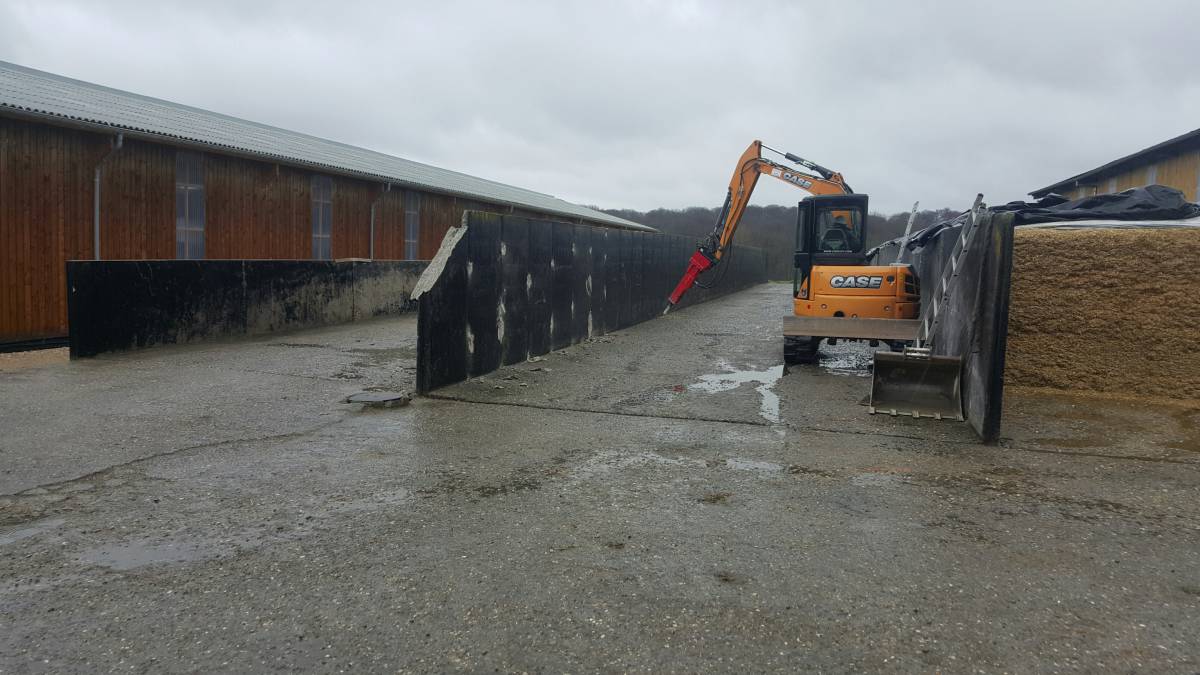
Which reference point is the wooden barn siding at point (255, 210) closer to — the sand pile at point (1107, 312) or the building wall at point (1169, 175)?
the sand pile at point (1107, 312)

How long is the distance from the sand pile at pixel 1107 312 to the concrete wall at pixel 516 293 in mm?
6071

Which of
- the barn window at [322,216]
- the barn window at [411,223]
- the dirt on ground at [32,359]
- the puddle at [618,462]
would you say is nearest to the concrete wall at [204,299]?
Answer: the dirt on ground at [32,359]

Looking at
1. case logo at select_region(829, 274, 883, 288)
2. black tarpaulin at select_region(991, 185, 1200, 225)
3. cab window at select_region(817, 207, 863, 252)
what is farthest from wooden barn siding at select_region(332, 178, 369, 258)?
black tarpaulin at select_region(991, 185, 1200, 225)

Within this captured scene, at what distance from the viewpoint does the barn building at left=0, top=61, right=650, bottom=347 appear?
13672 millimetres

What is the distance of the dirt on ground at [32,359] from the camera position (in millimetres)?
10139

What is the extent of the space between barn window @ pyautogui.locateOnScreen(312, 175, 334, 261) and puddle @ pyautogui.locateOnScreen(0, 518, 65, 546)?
1641 centimetres

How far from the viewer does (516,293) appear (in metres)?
11.4

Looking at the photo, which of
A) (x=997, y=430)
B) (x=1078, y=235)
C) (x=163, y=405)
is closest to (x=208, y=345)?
(x=163, y=405)

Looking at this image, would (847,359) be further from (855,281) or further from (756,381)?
(756,381)

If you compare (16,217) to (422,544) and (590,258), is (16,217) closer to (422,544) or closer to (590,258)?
(590,258)

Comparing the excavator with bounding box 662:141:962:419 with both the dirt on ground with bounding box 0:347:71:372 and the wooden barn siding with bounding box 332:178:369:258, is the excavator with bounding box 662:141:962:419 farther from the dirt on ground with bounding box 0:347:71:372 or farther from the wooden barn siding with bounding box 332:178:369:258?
the dirt on ground with bounding box 0:347:71:372

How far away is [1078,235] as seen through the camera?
29.6 ft

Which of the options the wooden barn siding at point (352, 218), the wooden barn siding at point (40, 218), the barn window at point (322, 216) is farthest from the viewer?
the wooden barn siding at point (352, 218)

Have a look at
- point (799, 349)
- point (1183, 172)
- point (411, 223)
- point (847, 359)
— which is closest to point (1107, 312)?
point (799, 349)
